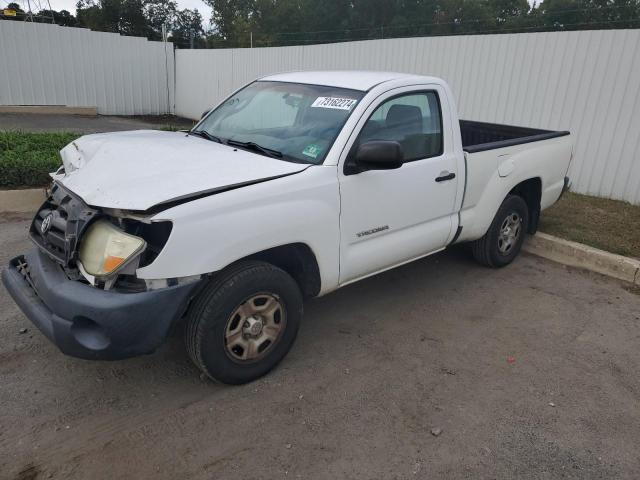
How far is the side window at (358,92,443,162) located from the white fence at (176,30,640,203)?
4.39m

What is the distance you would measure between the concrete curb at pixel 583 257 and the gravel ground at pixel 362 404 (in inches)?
31.7

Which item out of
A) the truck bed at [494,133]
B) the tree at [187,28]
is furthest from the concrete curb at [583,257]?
the tree at [187,28]

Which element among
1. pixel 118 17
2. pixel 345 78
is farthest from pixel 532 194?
pixel 118 17

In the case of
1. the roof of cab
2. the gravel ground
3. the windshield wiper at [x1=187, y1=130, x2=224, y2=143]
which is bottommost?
the gravel ground

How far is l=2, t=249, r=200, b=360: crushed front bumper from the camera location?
2742 mm

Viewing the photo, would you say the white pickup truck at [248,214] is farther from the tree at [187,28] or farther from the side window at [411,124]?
the tree at [187,28]

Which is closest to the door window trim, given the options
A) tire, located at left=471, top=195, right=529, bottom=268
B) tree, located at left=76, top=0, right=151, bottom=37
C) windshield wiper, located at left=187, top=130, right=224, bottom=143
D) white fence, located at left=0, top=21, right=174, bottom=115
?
windshield wiper, located at left=187, top=130, right=224, bottom=143

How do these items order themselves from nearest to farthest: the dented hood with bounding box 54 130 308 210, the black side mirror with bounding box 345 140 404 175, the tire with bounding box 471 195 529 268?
the dented hood with bounding box 54 130 308 210 < the black side mirror with bounding box 345 140 404 175 < the tire with bounding box 471 195 529 268

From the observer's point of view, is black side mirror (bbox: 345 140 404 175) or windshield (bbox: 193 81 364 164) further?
windshield (bbox: 193 81 364 164)

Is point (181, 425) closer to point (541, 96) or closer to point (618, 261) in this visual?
point (618, 261)

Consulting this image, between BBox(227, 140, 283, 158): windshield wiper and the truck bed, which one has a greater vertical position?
BBox(227, 140, 283, 158): windshield wiper

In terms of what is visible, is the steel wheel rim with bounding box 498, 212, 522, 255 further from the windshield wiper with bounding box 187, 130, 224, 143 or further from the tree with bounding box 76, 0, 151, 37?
the tree with bounding box 76, 0, 151, 37

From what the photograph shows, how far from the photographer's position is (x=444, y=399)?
3359 mm

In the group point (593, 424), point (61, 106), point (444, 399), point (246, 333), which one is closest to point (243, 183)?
point (246, 333)
